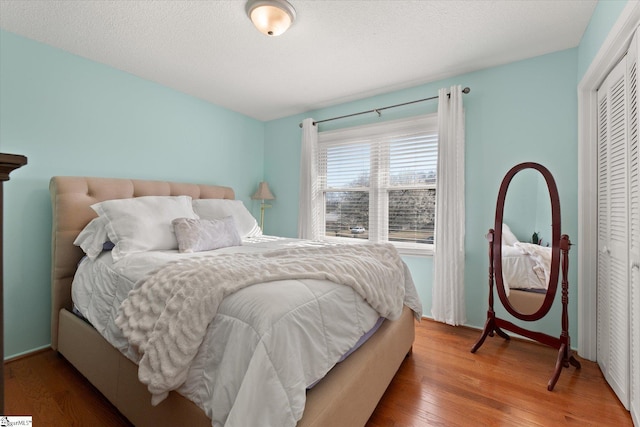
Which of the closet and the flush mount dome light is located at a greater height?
the flush mount dome light

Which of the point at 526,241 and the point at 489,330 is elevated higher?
the point at 526,241

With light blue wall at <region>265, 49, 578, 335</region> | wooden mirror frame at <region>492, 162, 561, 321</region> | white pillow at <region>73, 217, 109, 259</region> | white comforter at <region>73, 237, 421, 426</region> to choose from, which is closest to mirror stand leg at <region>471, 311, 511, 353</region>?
wooden mirror frame at <region>492, 162, 561, 321</region>

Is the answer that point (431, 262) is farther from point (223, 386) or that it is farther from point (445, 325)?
point (223, 386)

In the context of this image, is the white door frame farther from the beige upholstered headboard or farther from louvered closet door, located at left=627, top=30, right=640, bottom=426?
the beige upholstered headboard

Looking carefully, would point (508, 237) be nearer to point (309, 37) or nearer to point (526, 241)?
point (526, 241)

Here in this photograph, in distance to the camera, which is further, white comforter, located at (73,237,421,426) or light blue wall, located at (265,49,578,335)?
light blue wall, located at (265,49,578,335)

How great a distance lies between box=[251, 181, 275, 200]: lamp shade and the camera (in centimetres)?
380

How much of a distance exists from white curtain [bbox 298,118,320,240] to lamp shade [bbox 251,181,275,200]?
46 cm

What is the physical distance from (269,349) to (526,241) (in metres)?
2.20

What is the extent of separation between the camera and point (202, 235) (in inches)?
84.7

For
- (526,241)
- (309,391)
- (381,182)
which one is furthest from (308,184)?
(309,391)

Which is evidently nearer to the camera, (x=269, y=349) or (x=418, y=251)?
(x=269, y=349)

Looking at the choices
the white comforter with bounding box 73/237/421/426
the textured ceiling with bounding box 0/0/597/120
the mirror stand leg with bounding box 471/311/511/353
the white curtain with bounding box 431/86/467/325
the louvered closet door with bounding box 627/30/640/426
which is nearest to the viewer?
the white comforter with bounding box 73/237/421/426

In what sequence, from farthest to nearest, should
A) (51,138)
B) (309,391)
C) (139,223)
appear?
(51,138), (139,223), (309,391)
